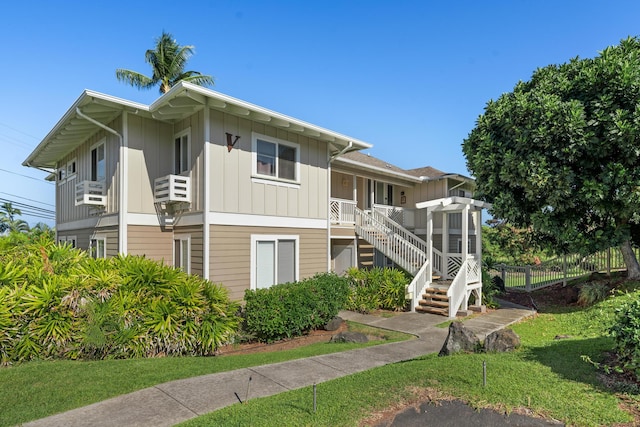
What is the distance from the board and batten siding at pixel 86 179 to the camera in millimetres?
10719

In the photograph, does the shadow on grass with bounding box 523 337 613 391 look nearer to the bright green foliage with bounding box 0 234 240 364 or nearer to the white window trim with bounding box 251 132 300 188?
the bright green foliage with bounding box 0 234 240 364

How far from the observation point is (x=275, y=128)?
36.4 feet

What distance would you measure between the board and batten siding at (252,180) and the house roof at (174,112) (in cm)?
30

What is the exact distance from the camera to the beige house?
962 centimetres

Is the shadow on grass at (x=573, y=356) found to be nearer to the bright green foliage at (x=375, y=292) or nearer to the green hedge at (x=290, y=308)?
the green hedge at (x=290, y=308)

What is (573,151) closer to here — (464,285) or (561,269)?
(464,285)

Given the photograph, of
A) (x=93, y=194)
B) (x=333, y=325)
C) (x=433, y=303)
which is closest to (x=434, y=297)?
(x=433, y=303)

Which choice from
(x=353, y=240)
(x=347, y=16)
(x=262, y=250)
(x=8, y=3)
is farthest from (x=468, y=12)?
(x=8, y=3)

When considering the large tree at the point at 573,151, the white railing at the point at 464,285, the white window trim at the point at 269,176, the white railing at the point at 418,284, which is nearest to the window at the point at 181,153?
the white window trim at the point at 269,176

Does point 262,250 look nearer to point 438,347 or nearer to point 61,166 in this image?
point 438,347

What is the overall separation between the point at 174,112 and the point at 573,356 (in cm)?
1074

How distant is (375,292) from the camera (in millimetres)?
12086

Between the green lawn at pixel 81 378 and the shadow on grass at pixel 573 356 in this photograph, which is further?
the shadow on grass at pixel 573 356

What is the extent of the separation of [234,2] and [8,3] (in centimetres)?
673
